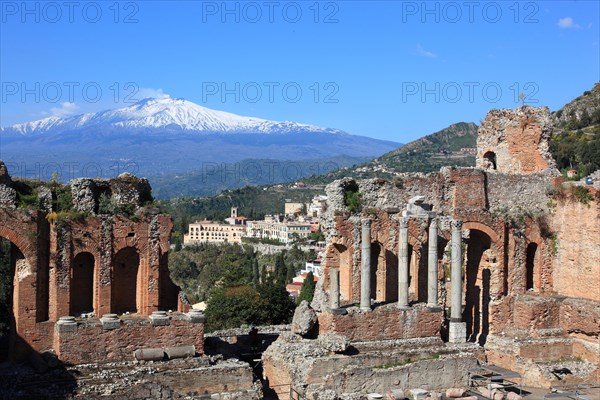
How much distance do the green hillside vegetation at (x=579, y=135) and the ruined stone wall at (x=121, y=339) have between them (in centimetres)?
4940

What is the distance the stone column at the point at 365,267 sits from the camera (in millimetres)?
25156

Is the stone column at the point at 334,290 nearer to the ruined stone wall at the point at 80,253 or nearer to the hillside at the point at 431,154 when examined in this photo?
the ruined stone wall at the point at 80,253

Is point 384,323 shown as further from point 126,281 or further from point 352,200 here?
point 126,281

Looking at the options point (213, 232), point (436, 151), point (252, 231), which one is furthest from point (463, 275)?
point (436, 151)

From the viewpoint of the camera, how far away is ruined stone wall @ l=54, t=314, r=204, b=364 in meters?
21.3

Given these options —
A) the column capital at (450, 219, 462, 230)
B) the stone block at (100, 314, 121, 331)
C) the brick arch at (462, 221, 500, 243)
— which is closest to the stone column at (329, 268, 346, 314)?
the column capital at (450, 219, 462, 230)

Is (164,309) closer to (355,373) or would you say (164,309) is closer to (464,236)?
(355,373)

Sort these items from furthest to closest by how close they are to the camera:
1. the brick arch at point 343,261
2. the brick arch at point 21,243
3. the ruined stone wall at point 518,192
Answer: the ruined stone wall at point 518,192
the brick arch at point 343,261
the brick arch at point 21,243

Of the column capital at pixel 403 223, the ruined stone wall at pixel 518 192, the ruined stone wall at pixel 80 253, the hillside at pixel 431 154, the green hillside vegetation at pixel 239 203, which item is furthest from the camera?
the green hillside vegetation at pixel 239 203

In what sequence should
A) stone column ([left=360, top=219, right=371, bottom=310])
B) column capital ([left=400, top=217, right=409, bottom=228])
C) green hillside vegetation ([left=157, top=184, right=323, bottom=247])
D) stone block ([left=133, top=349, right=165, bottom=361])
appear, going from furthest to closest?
green hillside vegetation ([left=157, top=184, right=323, bottom=247]), column capital ([left=400, top=217, right=409, bottom=228]), stone column ([left=360, top=219, right=371, bottom=310]), stone block ([left=133, top=349, right=165, bottom=361])

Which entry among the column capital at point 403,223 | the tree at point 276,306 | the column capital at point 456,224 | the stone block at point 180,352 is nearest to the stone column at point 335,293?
the column capital at point 403,223

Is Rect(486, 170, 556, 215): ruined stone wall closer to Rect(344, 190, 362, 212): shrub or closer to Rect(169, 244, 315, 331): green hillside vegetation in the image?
Rect(344, 190, 362, 212): shrub

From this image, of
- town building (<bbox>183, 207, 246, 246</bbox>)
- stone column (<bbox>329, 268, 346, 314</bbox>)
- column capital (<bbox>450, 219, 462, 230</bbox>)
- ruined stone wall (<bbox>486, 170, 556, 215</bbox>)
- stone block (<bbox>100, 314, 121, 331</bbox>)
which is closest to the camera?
stone block (<bbox>100, 314, 121, 331</bbox>)

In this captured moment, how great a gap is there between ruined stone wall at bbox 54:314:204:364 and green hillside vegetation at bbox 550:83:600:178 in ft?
162
